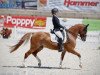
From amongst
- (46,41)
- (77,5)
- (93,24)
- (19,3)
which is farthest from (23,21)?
(93,24)

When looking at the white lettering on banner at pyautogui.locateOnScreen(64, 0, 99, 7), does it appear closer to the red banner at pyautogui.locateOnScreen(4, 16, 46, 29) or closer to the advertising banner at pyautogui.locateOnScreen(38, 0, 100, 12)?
the advertising banner at pyautogui.locateOnScreen(38, 0, 100, 12)

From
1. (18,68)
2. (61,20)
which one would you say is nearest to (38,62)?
(18,68)

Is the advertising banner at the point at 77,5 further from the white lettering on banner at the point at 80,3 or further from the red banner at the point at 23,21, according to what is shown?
the red banner at the point at 23,21

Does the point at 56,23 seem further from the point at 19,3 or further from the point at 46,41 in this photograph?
the point at 19,3

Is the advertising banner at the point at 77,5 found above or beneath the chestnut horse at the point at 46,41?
above

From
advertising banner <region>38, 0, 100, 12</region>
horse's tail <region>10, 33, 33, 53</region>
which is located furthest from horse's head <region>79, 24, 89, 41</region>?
horse's tail <region>10, 33, 33, 53</region>

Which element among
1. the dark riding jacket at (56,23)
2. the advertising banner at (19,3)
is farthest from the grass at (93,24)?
the advertising banner at (19,3)

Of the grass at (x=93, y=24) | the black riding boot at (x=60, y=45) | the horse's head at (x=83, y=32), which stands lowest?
the black riding boot at (x=60, y=45)

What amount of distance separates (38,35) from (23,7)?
426 millimetres

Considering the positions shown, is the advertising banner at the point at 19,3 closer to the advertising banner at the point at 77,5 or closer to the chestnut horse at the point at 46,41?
the advertising banner at the point at 77,5

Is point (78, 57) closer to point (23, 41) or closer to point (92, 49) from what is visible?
point (92, 49)

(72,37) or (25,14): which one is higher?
(25,14)

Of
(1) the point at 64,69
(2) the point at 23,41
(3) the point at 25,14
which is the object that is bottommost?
(1) the point at 64,69

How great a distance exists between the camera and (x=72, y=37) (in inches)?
194
